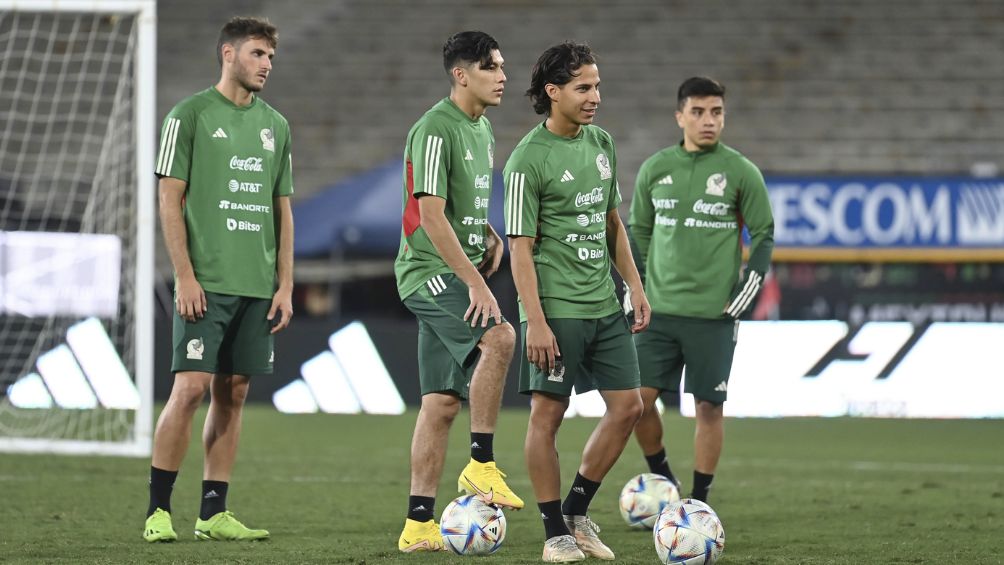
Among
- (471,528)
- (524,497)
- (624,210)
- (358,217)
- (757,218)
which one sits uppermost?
(624,210)

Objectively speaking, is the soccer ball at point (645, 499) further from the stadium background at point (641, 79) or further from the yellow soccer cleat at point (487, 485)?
the stadium background at point (641, 79)

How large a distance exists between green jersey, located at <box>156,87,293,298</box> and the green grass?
1045 millimetres

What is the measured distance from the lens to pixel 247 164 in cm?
543

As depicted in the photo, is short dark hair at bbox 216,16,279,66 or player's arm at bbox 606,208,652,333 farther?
short dark hair at bbox 216,16,279,66

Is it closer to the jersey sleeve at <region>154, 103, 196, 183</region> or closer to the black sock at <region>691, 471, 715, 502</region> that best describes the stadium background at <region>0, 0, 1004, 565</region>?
the black sock at <region>691, 471, 715, 502</region>

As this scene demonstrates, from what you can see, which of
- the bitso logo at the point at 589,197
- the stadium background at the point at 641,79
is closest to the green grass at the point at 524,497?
the bitso logo at the point at 589,197

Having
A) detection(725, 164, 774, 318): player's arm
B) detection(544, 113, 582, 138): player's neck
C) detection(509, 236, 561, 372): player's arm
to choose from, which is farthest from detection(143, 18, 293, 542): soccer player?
detection(725, 164, 774, 318): player's arm

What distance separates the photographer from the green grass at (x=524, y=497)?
5.14 metres

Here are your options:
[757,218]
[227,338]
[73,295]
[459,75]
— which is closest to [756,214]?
[757,218]

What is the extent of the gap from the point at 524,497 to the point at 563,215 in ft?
8.55

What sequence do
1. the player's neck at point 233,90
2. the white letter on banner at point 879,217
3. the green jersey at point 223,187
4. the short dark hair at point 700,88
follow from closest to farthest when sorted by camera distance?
the green jersey at point 223,187
the player's neck at point 233,90
the short dark hair at point 700,88
the white letter on banner at point 879,217

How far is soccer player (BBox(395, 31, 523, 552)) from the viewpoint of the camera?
4988 millimetres

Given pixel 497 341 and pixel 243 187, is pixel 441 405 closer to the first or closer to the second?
pixel 497 341

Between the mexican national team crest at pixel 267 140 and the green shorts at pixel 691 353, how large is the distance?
1.83 metres
